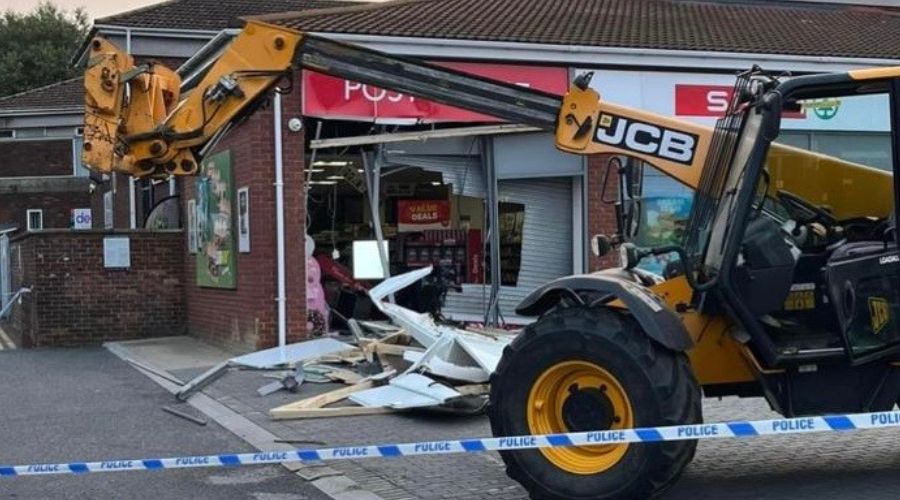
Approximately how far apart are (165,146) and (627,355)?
12.5ft

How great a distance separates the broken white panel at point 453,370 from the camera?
9.89m

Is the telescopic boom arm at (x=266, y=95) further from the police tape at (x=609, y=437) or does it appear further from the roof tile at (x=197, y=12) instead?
the roof tile at (x=197, y=12)

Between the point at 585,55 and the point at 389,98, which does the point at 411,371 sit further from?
the point at 585,55

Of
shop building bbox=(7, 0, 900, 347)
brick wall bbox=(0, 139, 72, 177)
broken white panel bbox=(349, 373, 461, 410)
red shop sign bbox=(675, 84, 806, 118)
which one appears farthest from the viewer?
brick wall bbox=(0, 139, 72, 177)

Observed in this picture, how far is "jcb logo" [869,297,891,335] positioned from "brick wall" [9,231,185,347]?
13508 millimetres

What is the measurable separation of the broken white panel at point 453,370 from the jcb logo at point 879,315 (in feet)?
13.6

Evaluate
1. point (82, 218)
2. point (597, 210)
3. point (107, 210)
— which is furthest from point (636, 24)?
point (82, 218)

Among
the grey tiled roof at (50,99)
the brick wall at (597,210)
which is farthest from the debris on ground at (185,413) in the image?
the grey tiled roof at (50,99)

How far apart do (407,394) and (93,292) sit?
9403 mm

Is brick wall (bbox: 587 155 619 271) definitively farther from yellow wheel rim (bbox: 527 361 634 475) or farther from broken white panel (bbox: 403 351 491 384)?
yellow wheel rim (bbox: 527 361 634 475)

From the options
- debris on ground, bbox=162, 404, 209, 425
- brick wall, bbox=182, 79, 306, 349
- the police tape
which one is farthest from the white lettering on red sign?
the police tape

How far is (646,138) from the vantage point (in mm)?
6746

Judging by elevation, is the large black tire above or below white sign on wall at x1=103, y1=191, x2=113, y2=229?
below

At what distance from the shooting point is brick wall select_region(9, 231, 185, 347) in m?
17.2
